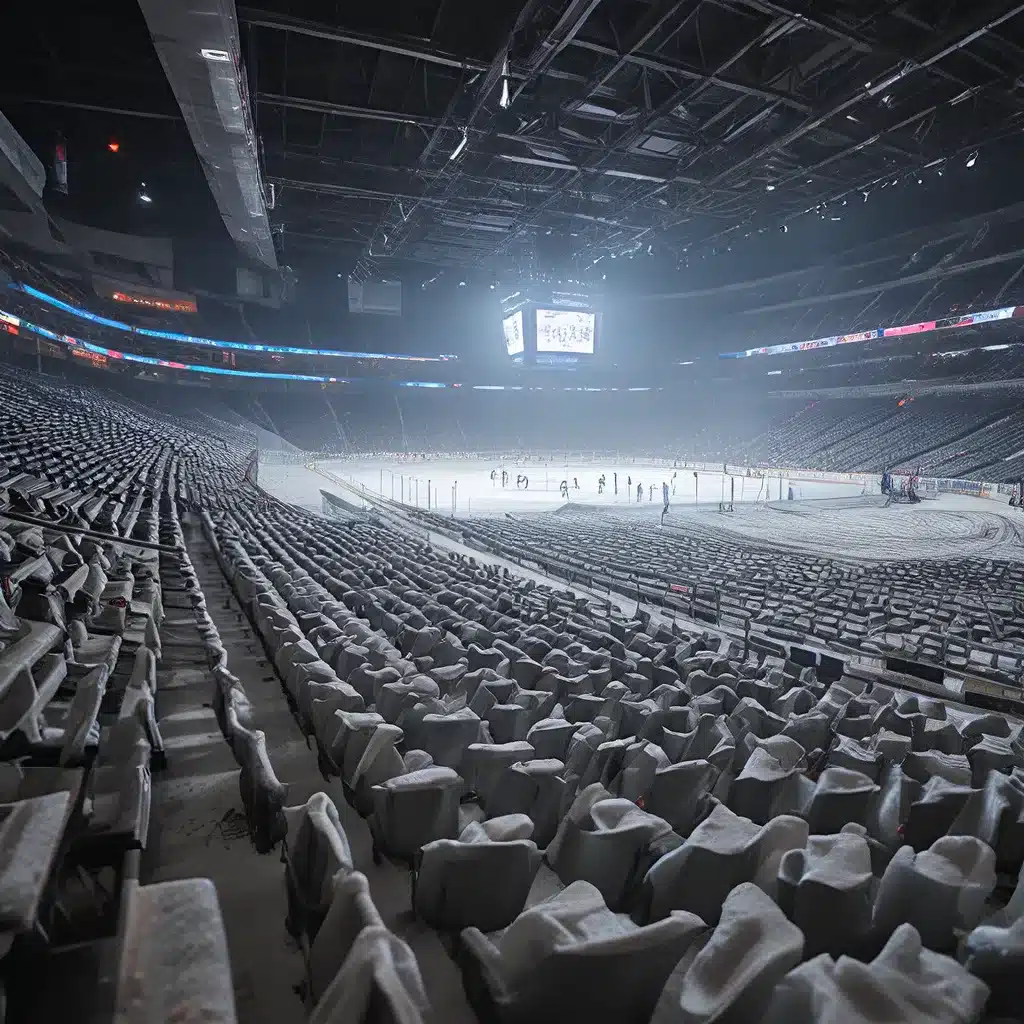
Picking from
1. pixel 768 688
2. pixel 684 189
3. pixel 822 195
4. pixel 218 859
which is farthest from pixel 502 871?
pixel 822 195

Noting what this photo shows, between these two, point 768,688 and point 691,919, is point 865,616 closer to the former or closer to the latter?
point 768,688

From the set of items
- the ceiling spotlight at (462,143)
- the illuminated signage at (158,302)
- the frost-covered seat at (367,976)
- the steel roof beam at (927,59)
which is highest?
the illuminated signage at (158,302)

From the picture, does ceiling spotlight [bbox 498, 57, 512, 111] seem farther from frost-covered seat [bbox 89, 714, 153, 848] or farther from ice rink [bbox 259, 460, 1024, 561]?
frost-covered seat [bbox 89, 714, 153, 848]

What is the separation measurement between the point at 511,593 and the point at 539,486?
2512 cm

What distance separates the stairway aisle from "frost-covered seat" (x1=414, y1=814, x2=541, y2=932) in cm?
49

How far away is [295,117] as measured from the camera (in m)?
18.3

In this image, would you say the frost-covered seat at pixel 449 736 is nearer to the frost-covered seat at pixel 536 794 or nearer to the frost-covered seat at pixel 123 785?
the frost-covered seat at pixel 536 794

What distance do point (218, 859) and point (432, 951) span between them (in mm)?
1081

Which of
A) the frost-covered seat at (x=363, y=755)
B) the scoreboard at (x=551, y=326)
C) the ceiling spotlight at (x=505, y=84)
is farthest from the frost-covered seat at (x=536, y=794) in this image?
the scoreboard at (x=551, y=326)

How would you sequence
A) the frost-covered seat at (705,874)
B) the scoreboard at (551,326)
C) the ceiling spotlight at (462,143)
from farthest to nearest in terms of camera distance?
the scoreboard at (551,326), the ceiling spotlight at (462,143), the frost-covered seat at (705,874)

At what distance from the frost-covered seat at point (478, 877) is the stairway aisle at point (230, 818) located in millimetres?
486

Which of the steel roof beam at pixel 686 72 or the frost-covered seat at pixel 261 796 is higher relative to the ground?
the steel roof beam at pixel 686 72

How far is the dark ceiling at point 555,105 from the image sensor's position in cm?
1337

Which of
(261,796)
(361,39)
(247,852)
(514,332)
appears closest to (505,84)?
(361,39)
